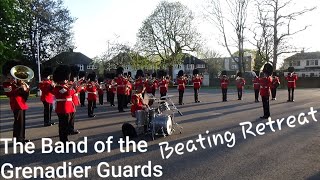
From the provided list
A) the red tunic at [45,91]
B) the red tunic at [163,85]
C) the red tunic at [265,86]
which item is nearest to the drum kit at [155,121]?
the red tunic at [45,91]

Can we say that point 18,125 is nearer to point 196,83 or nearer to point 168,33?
point 196,83

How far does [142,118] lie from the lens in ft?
28.7

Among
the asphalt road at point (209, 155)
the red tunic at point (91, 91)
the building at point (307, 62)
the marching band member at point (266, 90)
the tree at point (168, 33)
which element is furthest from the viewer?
the building at point (307, 62)

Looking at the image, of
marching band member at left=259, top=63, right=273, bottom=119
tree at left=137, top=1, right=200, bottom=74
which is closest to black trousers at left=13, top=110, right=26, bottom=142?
marching band member at left=259, top=63, right=273, bottom=119

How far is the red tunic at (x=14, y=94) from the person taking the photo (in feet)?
27.0

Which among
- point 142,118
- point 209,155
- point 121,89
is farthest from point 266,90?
point 121,89

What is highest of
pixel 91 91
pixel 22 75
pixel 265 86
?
pixel 22 75

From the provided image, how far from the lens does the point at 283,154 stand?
22.7 ft

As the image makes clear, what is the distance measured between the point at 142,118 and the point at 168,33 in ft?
124

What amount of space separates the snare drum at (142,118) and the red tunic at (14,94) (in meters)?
2.68

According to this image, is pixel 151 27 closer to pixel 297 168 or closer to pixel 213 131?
pixel 213 131

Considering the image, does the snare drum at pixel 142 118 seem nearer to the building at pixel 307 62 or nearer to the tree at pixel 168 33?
the tree at pixel 168 33

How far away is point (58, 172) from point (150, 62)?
4289 cm

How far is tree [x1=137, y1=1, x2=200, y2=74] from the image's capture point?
45750 mm
